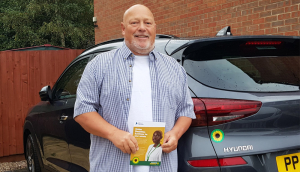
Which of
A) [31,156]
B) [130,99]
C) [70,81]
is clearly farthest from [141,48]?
[31,156]

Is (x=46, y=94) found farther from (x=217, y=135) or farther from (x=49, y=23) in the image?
(x=49, y=23)

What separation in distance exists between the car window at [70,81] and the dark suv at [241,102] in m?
1.13

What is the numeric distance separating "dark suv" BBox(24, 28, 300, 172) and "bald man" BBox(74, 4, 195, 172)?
12 cm

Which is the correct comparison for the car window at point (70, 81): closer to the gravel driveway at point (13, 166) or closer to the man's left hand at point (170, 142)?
the man's left hand at point (170, 142)

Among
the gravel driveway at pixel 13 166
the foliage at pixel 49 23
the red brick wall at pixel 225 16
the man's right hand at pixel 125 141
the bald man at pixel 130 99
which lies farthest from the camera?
the foliage at pixel 49 23

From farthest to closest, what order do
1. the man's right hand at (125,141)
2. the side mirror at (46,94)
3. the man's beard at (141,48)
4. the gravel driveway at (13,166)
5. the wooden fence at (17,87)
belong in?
the wooden fence at (17,87) < the gravel driveway at (13,166) < the side mirror at (46,94) < the man's beard at (141,48) < the man's right hand at (125,141)

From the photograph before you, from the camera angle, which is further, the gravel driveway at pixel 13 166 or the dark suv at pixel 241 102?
the gravel driveway at pixel 13 166

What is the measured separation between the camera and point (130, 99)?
88.3 inches

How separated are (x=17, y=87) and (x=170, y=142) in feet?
18.9

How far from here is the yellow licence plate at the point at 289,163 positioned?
7.52 feet

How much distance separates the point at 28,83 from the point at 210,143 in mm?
5806

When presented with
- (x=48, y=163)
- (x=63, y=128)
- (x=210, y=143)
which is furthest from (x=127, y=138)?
(x=48, y=163)

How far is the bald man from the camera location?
7.27 ft

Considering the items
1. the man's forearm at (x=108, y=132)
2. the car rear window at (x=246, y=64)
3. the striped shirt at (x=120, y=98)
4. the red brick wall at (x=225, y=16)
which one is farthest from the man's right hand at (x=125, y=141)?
the red brick wall at (x=225, y=16)
